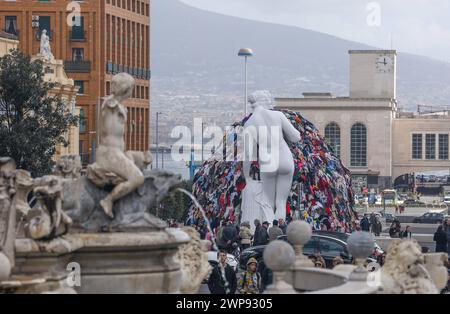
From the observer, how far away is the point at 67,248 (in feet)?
53.1

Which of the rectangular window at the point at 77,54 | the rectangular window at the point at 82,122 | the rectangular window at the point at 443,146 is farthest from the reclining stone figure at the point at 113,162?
the rectangular window at the point at 443,146

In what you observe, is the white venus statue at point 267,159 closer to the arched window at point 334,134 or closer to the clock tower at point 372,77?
the arched window at point 334,134

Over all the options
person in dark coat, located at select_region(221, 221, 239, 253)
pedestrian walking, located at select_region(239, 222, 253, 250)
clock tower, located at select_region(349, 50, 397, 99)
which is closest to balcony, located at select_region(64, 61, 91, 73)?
clock tower, located at select_region(349, 50, 397, 99)

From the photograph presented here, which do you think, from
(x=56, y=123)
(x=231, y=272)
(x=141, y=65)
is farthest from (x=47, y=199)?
(x=141, y=65)

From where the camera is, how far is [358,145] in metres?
178

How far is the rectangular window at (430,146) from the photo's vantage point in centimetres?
18625

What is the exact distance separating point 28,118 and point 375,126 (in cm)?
12631

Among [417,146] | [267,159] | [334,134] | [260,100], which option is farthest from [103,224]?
[417,146]

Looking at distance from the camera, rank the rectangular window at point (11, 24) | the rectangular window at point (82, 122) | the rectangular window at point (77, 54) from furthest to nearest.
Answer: the rectangular window at point (77, 54) < the rectangular window at point (11, 24) < the rectangular window at point (82, 122)

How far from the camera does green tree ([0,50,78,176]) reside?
51.3 metres

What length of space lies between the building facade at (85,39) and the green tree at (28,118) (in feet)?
159
